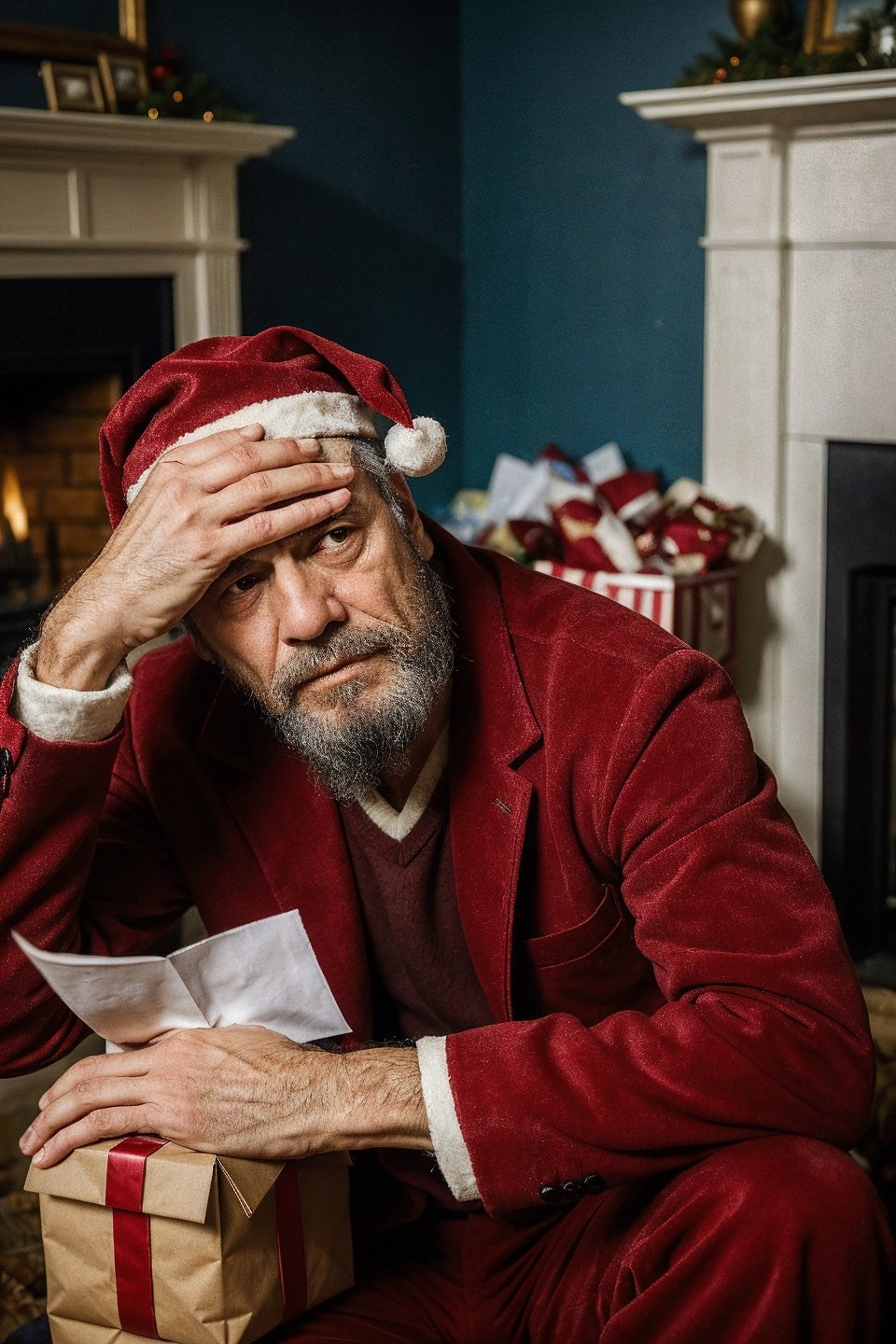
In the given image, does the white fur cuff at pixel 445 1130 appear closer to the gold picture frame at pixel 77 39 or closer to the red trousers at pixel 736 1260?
the red trousers at pixel 736 1260

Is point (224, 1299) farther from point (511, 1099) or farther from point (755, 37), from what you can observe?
point (755, 37)

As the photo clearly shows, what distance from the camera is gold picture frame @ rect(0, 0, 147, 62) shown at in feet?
9.91

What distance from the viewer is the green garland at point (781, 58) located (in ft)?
9.60

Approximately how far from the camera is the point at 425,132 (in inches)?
157

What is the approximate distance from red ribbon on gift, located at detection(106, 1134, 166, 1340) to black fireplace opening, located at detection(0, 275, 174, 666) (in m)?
2.03

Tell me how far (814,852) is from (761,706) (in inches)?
13.7

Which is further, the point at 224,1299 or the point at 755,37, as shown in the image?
the point at 755,37

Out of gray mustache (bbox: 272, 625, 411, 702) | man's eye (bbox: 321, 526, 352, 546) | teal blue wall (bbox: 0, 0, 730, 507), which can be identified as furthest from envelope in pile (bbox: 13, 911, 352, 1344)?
teal blue wall (bbox: 0, 0, 730, 507)

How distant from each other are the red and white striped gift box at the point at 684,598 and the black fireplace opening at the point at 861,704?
0.75 ft

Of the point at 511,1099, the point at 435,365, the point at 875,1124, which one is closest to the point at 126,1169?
the point at 511,1099

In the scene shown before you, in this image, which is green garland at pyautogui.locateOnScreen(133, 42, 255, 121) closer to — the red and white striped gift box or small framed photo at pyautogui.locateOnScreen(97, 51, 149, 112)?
small framed photo at pyautogui.locateOnScreen(97, 51, 149, 112)

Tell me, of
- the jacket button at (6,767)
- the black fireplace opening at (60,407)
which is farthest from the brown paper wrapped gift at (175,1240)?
the black fireplace opening at (60,407)

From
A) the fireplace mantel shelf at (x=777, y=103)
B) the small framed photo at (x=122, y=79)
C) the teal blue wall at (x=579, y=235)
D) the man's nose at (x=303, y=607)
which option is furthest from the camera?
the teal blue wall at (x=579, y=235)

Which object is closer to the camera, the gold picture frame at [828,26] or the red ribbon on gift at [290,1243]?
the red ribbon on gift at [290,1243]
